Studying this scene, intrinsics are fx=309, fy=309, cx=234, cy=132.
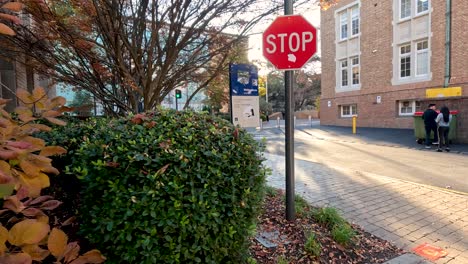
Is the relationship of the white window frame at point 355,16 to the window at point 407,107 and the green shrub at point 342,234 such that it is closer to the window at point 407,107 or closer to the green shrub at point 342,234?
the window at point 407,107

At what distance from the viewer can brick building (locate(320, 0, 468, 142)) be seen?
1609 centimetres

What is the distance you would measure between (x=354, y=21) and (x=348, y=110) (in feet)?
21.2

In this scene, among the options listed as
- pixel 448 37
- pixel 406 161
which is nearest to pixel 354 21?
pixel 448 37

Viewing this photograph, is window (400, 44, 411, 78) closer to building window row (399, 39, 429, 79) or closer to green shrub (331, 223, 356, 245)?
building window row (399, 39, 429, 79)

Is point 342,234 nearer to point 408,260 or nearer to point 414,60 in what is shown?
point 408,260

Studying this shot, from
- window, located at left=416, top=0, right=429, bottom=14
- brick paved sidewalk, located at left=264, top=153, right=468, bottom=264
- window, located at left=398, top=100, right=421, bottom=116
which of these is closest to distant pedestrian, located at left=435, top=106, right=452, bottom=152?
brick paved sidewalk, located at left=264, top=153, right=468, bottom=264

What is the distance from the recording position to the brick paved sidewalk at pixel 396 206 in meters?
3.73

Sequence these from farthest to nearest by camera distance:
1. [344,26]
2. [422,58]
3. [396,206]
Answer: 1. [344,26]
2. [422,58]
3. [396,206]

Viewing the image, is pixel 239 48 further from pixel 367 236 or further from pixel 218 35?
pixel 367 236

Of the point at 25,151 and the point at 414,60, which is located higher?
the point at 414,60

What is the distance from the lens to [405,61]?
62.4 feet

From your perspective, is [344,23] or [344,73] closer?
[344,23]

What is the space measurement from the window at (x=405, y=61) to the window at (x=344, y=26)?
191 inches

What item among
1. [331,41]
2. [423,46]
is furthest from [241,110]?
[331,41]
